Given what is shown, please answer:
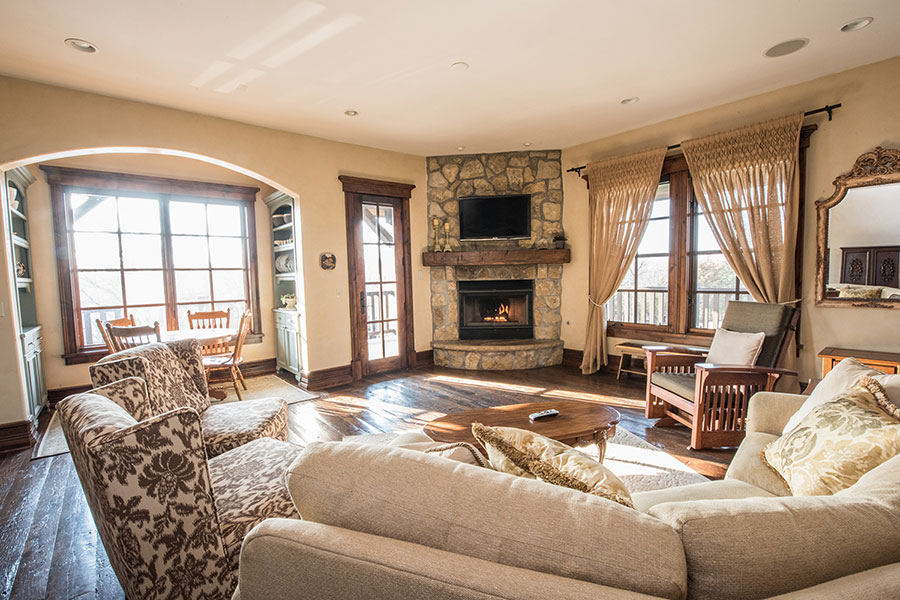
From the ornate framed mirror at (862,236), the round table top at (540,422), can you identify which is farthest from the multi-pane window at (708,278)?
the round table top at (540,422)

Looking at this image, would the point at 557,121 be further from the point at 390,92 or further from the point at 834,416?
the point at 834,416

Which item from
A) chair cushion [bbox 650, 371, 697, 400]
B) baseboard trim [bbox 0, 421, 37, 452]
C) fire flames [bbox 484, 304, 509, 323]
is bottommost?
baseboard trim [bbox 0, 421, 37, 452]

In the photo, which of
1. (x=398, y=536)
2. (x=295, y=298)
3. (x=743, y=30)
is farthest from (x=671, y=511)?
(x=295, y=298)

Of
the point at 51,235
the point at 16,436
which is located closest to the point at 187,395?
the point at 16,436

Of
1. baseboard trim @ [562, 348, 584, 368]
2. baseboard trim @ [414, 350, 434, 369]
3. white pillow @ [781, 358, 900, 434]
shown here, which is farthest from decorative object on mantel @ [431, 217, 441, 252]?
white pillow @ [781, 358, 900, 434]

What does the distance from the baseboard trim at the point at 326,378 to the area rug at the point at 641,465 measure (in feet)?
5.53

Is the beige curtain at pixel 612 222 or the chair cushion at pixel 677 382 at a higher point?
the beige curtain at pixel 612 222

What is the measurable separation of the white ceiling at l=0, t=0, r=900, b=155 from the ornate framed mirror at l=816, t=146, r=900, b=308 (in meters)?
0.91

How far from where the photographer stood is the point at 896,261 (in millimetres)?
3213

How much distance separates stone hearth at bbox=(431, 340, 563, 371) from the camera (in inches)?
212

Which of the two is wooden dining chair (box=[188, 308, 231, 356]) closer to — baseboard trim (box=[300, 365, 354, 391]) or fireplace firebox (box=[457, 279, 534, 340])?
baseboard trim (box=[300, 365, 354, 391])

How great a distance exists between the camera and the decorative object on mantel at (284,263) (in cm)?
539

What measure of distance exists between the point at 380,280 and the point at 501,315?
1.82 metres

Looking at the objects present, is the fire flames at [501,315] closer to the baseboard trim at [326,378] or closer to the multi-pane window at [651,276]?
the multi-pane window at [651,276]
